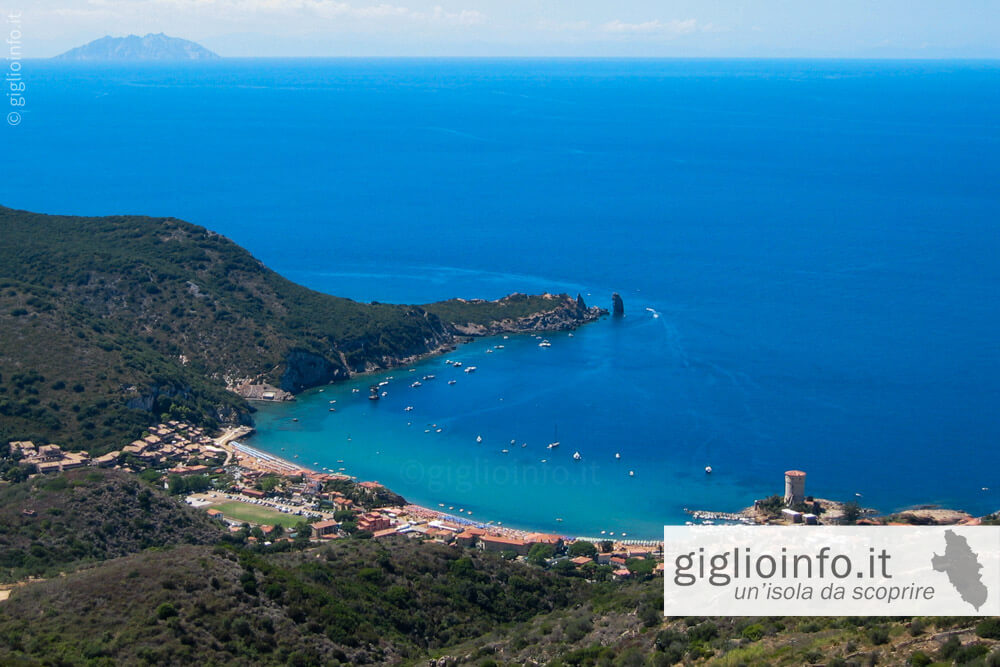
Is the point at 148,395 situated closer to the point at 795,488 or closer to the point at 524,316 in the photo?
the point at 524,316

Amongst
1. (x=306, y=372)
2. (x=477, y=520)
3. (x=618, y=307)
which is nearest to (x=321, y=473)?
(x=477, y=520)

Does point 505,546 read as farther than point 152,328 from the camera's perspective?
No

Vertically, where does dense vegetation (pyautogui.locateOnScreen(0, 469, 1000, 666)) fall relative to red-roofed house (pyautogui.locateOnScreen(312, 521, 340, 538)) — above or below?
above

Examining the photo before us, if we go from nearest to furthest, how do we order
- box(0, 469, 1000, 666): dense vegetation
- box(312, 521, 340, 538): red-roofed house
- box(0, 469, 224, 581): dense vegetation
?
1. box(0, 469, 1000, 666): dense vegetation
2. box(0, 469, 224, 581): dense vegetation
3. box(312, 521, 340, 538): red-roofed house

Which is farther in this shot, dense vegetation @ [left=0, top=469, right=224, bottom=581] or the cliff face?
the cliff face

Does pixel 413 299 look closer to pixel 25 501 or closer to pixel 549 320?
pixel 549 320

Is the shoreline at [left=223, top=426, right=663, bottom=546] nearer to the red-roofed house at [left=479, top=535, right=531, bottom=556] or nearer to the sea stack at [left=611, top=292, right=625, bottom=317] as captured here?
the red-roofed house at [left=479, top=535, right=531, bottom=556]

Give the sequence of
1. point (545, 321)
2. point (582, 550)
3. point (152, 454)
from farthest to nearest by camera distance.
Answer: point (545, 321) → point (152, 454) → point (582, 550)

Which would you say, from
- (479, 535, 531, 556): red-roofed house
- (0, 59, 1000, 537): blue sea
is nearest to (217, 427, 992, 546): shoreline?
(0, 59, 1000, 537): blue sea
